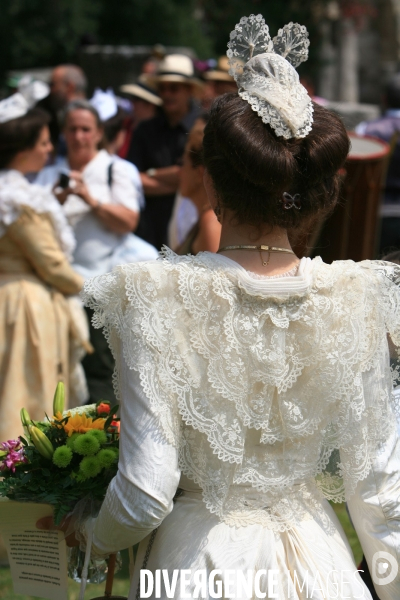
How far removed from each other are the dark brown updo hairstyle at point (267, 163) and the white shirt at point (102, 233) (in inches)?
131

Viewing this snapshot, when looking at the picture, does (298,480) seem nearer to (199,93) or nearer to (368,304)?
(368,304)

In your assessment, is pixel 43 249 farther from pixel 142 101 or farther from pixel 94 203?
pixel 142 101

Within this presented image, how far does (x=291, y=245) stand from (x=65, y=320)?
9.06 feet

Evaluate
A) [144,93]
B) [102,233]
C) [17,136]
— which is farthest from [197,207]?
[144,93]

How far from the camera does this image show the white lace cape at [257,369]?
170 cm

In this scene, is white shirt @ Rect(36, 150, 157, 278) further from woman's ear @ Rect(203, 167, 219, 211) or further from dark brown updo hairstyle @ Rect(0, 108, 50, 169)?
woman's ear @ Rect(203, 167, 219, 211)

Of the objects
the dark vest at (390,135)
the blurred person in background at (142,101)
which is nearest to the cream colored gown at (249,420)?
the dark vest at (390,135)

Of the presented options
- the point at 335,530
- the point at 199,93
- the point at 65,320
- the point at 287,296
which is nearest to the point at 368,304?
the point at 287,296

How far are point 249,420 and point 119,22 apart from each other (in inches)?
645

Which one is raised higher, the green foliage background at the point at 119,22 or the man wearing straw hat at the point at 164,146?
the green foliage background at the point at 119,22

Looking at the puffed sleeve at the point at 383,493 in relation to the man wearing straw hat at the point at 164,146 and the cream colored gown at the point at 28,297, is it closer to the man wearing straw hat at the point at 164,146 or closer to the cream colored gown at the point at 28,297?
the cream colored gown at the point at 28,297

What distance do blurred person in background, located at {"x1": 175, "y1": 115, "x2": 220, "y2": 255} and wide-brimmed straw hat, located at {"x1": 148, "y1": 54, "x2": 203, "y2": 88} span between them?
2.83 metres

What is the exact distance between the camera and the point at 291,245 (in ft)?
6.28

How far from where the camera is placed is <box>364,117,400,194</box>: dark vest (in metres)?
5.88
